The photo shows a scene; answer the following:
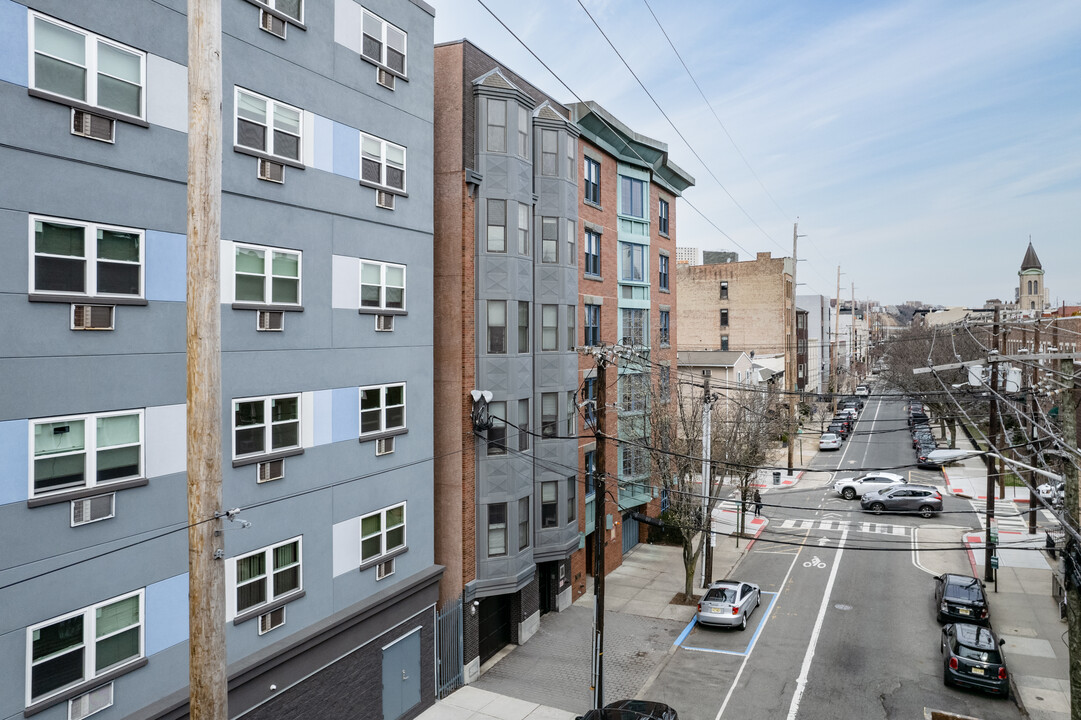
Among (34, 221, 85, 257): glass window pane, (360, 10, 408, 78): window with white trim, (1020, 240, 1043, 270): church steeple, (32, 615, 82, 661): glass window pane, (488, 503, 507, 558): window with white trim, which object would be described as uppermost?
(1020, 240, 1043, 270): church steeple

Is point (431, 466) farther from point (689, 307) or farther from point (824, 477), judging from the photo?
point (689, 307)

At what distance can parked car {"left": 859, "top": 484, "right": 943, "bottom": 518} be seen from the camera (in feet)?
120

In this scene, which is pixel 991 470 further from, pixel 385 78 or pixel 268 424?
pixel 268 424

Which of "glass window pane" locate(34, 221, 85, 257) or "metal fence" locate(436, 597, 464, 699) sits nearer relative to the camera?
"glass window pane" locate(34, 221, 85, 257)

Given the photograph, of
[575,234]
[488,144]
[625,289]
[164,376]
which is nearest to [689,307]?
[625,289]

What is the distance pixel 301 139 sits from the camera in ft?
44.6

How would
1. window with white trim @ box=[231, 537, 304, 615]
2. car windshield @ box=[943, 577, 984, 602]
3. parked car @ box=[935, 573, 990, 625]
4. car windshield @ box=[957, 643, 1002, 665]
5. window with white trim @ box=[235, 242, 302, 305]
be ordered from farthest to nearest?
1. car windshield @ box=[943, 577, 984, 602]
2. parked car @ box=[935, 573, 990, 625]
3. car windshield @ box=[957, 643, 1002, 665]
4. window with white trim @ box=[235, 242, 302, 305]
5. window with white trim @ box=[231, 537, 304, 615]

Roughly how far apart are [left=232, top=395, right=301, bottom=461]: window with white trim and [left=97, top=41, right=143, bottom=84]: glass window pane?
5547 millimetres

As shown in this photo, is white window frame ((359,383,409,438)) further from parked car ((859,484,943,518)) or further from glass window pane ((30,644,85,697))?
parked car ((859,484,943,518))

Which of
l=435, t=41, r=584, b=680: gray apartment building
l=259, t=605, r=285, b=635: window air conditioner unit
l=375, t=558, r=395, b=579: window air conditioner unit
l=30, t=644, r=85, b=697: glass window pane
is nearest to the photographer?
l=30, t=644, r=85, b=697: glass window pane

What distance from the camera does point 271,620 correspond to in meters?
12.8

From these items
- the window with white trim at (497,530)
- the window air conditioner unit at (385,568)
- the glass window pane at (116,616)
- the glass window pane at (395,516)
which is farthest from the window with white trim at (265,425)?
the window with white trim at (497,530)

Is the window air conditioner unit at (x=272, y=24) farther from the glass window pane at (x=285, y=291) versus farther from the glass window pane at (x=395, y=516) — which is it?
the glass window pane at (x=395, y=516)

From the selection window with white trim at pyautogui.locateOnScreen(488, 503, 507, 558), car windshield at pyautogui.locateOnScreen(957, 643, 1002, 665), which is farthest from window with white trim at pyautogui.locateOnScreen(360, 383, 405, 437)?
car windshield at pyautogui.locateOnScreen(957, 643, 1002, 665)
